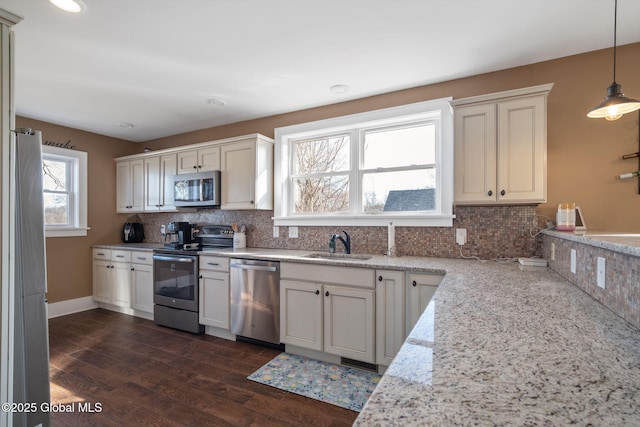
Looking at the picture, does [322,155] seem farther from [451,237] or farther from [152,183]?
[152,183]

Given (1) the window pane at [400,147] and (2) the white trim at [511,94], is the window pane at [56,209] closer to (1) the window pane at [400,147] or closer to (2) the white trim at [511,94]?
(1) the window pane at [400,147]

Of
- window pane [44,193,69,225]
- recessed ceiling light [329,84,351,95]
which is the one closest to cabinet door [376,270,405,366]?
recessed ceiling light [329,84,351,95]

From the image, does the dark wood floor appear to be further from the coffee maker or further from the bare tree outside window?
the bare tree outside window

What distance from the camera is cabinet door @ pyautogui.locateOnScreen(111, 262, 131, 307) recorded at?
3.78 metres

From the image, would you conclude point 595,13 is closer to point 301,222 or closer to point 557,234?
point 557,234

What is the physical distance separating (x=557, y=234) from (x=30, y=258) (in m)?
2.93

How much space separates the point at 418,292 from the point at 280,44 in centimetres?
213

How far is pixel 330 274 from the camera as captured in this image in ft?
8.11

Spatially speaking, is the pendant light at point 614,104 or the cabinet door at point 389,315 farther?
the cabinet door at point 389,315

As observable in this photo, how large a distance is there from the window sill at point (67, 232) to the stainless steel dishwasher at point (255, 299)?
2681mm

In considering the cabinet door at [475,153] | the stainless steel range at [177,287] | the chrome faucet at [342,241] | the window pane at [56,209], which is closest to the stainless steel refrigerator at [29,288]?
the stainless steel range at [177,287]

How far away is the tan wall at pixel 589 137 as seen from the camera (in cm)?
208

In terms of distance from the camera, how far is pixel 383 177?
9.94ft

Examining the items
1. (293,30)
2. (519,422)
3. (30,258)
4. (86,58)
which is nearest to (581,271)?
(519,422)
